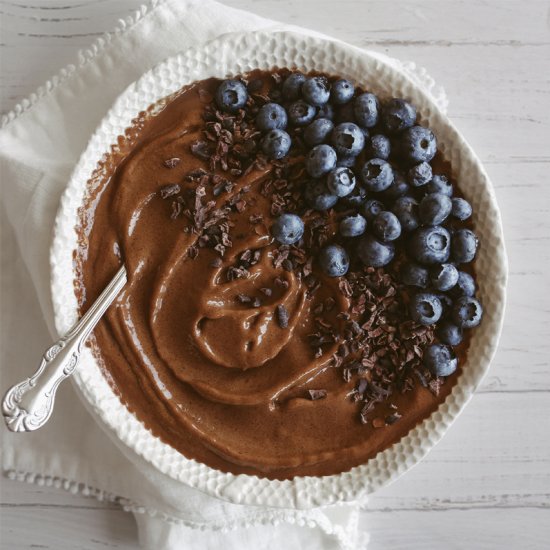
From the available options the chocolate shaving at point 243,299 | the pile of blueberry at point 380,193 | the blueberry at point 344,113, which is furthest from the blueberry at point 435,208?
the chocolate shaving at point 243,299

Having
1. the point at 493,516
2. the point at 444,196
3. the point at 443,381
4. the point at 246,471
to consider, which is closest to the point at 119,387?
the point at 246,471

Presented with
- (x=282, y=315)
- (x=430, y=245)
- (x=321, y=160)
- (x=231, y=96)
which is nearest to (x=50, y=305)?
(x=282, y=315)

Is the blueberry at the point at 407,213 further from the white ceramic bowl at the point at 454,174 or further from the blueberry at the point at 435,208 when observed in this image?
the white ceramic bowl at the point at 454,174

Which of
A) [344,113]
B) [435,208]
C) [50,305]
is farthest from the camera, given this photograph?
[50,305]

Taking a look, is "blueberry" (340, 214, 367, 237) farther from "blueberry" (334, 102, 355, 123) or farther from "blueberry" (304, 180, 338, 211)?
"blueberry" (334, 102, 355, 123)

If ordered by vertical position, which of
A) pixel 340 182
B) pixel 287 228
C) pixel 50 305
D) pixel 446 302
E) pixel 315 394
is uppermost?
pixel 340 182

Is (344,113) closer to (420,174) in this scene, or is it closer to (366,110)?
(366,110)

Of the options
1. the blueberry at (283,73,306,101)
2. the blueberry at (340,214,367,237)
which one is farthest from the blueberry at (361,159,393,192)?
the blueberry at (283,73,306,101)
